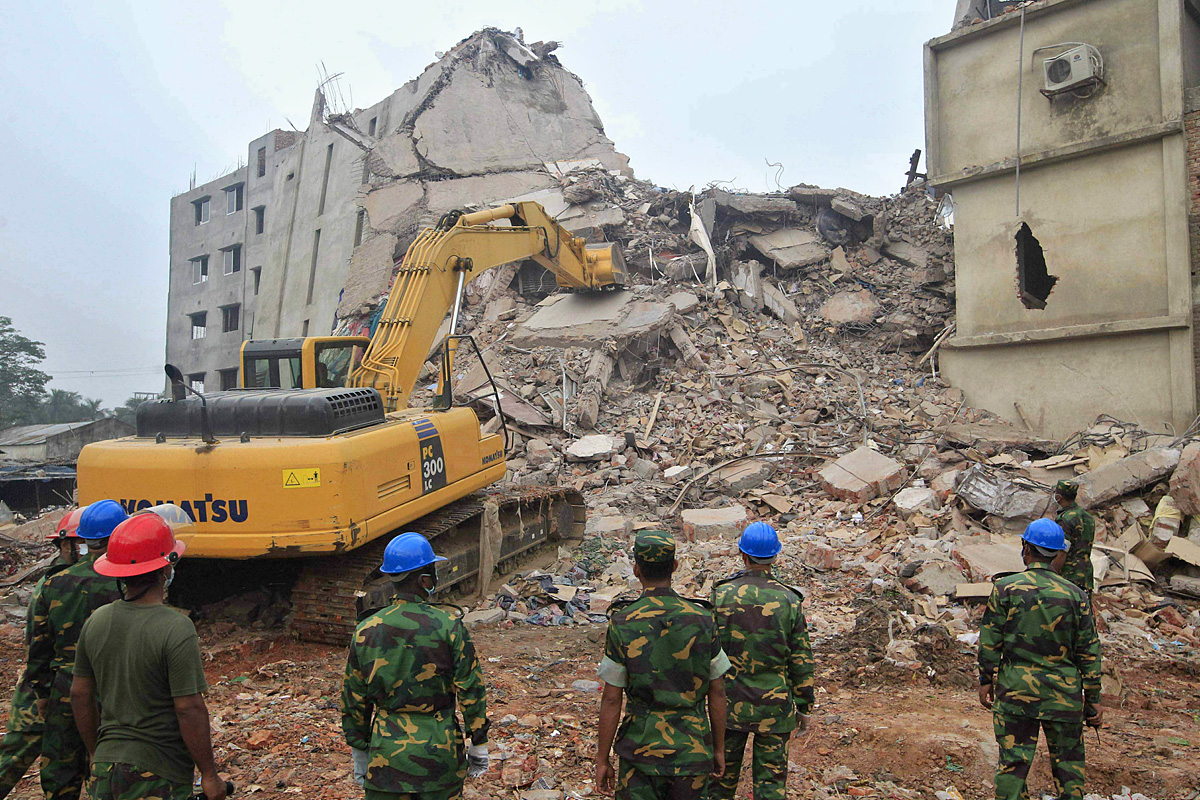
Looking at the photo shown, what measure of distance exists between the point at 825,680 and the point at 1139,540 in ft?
12.5

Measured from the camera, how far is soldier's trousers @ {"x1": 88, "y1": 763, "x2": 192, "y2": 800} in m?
2.45

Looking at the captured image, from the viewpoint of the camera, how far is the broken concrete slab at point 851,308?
14.6m

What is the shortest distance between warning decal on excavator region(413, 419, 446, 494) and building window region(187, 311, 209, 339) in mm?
28102

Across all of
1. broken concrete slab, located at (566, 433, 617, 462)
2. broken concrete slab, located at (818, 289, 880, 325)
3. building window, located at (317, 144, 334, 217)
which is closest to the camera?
broken concrete slab, located at (566, 433, 617, 462)

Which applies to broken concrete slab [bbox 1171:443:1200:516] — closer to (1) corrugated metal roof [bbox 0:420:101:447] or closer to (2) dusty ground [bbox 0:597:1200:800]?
(2) dusty ground [bbox 0:597:1200:800]

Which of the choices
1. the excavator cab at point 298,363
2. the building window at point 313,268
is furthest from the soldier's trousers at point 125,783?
the building window at point 313,268

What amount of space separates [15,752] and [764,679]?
9.96ft

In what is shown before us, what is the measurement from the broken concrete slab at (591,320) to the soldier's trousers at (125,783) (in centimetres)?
1112

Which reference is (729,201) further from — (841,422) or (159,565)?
(159,565)

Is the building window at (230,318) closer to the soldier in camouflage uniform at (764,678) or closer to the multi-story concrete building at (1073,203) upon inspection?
the multi-story concrete building at (1073,203)

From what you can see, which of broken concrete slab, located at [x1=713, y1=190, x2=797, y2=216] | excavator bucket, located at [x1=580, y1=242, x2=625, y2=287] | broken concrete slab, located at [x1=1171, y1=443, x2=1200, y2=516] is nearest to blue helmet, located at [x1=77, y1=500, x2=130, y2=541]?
broken concrete slab, located at [x1=1171, y1=443, x2=1200, y2=516]

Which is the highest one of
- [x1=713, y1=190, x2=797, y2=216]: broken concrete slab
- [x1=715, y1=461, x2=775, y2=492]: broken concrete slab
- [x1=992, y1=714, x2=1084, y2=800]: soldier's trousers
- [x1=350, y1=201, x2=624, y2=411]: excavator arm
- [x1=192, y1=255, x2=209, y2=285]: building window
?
[x1=192, y1=255, x2=209, y2=285]: building window

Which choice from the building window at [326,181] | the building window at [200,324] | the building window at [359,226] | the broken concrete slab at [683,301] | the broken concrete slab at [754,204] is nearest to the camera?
the broken concrete slab at [683,301]

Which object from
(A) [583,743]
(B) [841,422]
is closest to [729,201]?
(B) [841,422]
